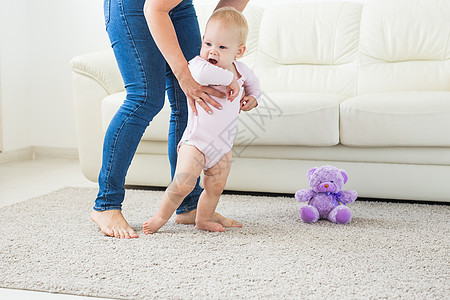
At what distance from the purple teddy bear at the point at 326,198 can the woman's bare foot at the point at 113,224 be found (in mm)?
599

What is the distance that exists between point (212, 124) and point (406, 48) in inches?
59.5

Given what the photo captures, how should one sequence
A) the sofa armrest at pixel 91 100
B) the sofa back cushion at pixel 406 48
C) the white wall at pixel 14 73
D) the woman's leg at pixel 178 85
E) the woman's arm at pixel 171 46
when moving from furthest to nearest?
the white wall at pixel 14 73, the sofa back cushion at pixel 406 48, the sofa armrest at pixel 91 100, the woman's leg at pixel 178 85, the woman's arm at pixel 171 46

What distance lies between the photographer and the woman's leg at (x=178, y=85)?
1682mm

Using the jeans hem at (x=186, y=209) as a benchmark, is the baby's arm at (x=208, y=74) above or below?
above

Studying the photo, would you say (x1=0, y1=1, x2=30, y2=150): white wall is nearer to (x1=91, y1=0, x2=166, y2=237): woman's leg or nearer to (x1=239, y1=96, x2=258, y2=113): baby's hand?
(x1=91, y1=0, x2=166, y2=237): woman's leg

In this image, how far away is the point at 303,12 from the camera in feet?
9.45

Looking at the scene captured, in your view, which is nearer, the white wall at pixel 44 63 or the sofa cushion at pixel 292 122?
the sofa cushion at pixel 292 122

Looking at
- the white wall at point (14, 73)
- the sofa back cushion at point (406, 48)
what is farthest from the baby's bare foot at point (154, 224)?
the white wall at point (14, 73)

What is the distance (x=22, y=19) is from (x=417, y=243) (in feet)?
9.29

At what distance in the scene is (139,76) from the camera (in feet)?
5.29

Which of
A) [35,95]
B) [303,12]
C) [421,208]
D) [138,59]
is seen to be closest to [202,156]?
[138,59]

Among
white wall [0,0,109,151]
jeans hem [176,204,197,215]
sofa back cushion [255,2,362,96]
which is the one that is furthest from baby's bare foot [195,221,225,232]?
white wall [0,0,109,151]

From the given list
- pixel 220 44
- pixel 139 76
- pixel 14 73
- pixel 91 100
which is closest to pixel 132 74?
pixel 139 76

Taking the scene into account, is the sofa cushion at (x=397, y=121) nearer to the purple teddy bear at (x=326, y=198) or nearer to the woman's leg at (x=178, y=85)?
the purple teddy bear at (x=326, y=198)
